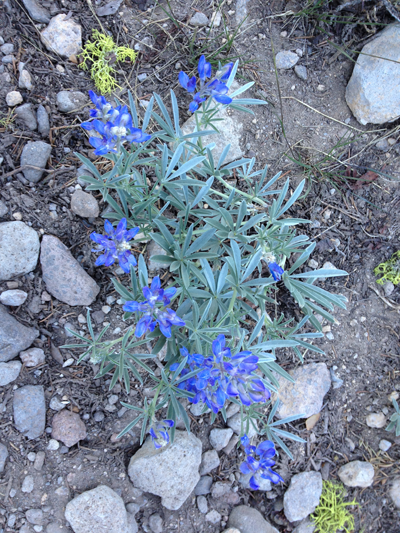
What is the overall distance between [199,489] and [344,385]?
1.22m

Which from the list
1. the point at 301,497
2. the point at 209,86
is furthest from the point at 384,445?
the point at 209,86

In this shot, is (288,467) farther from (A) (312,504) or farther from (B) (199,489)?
(B) (199,489)

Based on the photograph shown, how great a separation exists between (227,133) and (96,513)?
8.10 ft

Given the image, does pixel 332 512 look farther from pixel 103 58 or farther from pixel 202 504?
pixel 103 58

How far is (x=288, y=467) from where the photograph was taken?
2867 mm

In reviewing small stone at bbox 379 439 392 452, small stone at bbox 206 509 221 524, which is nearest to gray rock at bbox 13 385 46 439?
small stone at bbox 206 509 221 524

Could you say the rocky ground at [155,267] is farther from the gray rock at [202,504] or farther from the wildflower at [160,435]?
the wildflower at [160,435]

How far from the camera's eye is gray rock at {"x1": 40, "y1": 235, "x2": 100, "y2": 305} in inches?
100

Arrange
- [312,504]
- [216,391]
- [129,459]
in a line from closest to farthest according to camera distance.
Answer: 1. [216,391]
2. [129,459]
3. [312,504]

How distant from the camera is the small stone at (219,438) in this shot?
108 inches

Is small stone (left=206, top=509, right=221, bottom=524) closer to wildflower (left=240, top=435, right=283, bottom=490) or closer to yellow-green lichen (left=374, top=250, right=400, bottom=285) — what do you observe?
wildflower (left=240, top=435, right=283, bottom=490)

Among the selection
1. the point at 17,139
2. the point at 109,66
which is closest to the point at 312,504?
the point at 17,139

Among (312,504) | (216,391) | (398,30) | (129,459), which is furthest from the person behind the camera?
(398,30)

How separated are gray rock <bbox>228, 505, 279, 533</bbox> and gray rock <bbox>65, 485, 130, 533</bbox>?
69 cm
